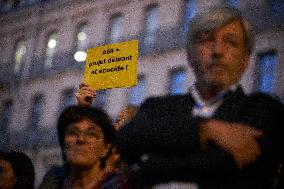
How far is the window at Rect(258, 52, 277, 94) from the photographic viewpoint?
16422mm

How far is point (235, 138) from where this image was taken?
1695 millimetres

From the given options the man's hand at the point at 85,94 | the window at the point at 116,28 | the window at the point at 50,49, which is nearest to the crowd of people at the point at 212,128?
the man's hand at the point at 85,94

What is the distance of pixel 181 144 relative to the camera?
169cm

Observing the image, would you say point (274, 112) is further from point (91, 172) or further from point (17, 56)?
point (17, 56)

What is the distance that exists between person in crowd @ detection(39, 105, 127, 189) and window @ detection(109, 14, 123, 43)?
63.7 ft

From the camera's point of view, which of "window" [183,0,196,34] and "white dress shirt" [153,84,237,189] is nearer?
"white dress shirt" [153,84,237,189]

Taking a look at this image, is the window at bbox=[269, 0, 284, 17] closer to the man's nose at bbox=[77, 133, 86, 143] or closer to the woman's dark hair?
the woman's dark hair

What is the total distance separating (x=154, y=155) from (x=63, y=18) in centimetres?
2382

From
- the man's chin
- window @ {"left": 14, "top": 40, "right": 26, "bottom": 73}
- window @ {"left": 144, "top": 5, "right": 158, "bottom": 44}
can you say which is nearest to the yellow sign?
the man's chin

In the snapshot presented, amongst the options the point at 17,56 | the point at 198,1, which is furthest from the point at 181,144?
the point at 17,56

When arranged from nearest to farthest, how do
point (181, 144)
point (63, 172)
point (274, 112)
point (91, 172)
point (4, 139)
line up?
1. point (181, 144)
2. point (274, 112)
3. point (91, 172)
4. point (63, 172)
5. point (4, 139)

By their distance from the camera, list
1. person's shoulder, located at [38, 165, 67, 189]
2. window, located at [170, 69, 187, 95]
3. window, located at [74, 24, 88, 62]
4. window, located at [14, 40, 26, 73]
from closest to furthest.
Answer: person's shoulder, located at [38, 165, 67, 189], window, located at [170, 69, 187, 95], window, located at [74, 24, 88, 62], window, located at [14, 40, 26, 73]

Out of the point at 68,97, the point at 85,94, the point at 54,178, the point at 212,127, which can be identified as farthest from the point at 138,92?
the point at 212,127

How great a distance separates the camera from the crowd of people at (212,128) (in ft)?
5.52
